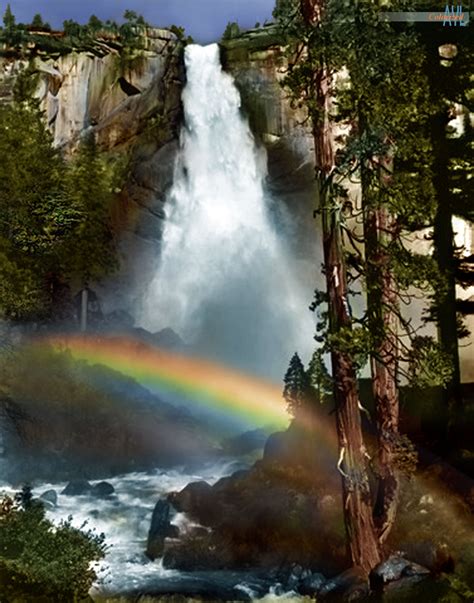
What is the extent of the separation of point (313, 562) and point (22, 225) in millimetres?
17911

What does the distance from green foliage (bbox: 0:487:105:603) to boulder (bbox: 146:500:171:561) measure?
3.82 meters

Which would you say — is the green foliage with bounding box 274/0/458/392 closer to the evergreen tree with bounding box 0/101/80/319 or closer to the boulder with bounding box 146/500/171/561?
the boulder with bounding box 146/500/171/561

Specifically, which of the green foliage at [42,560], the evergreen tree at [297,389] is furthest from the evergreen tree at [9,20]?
the green foliage at [42,560]

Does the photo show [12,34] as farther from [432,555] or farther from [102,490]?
A: [432,555]

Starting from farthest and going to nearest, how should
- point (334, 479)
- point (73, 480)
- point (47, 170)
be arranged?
point (47, 170), point (73, 480), point (334, 479)

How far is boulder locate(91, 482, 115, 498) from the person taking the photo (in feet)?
69.6

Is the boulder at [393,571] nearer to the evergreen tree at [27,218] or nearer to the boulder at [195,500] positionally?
the boulder at [195,500]

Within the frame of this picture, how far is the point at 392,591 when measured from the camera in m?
11.5

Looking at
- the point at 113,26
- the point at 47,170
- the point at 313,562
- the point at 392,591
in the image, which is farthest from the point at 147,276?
the point at 392,591

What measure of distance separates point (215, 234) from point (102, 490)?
15.0 m

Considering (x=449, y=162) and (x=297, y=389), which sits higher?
(x=449, y=162)

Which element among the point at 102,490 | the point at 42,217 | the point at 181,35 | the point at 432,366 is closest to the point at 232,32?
the point at 181,35

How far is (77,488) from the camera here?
21.6 meters

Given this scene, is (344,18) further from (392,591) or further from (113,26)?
(113,26)
